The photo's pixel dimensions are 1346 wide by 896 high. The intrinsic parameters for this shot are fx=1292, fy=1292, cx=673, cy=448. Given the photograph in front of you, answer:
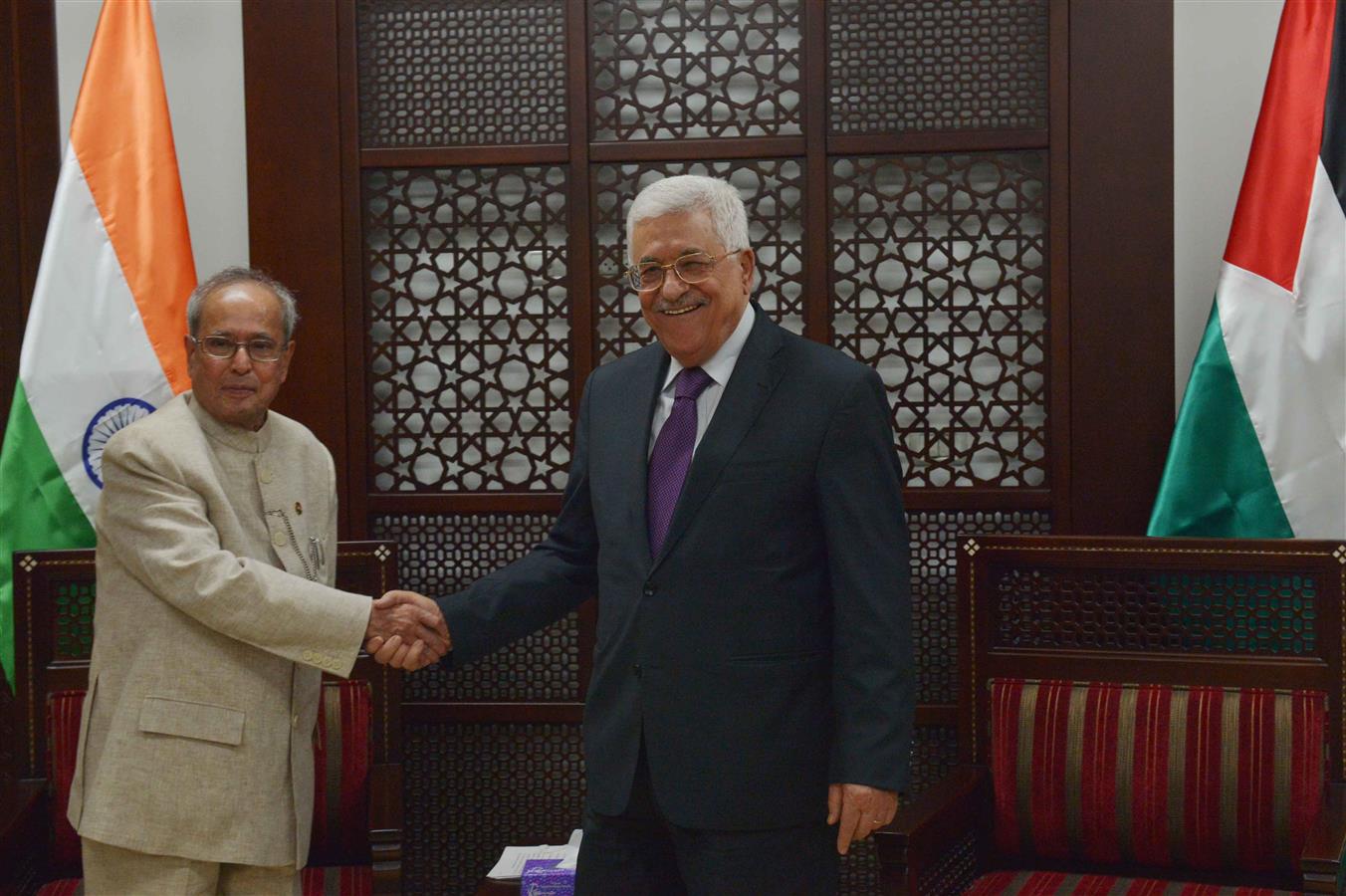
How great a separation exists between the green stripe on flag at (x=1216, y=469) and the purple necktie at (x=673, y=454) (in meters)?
1.20

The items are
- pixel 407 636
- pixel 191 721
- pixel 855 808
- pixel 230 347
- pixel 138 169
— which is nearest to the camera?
pixel 855 808

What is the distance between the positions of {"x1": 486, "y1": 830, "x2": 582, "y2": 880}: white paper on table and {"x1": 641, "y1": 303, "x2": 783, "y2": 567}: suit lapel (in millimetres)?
938

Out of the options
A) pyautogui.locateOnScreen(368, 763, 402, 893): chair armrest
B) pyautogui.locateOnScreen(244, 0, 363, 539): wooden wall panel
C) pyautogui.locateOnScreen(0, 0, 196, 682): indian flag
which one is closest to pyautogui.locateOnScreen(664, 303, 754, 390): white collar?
pyautogui.locateOnScreen(368, 763, 402, 893): chair armrest

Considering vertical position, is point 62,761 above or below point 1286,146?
below

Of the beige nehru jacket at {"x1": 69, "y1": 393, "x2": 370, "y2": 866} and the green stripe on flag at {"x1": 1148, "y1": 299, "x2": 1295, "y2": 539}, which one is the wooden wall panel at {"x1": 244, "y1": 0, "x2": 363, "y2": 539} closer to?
the beige nehru jacket at {"x1": 69, "y1": 393, "x2": 370, "y2": 866}

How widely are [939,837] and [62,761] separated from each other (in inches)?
68.2

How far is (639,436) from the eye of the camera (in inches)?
79.7

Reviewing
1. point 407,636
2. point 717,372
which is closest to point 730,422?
point 717,372

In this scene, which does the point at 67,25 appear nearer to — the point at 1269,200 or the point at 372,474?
the point at 372,474

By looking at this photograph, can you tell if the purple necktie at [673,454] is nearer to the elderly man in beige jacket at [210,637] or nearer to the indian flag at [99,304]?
the elderly man in beige jacket at [210,637]

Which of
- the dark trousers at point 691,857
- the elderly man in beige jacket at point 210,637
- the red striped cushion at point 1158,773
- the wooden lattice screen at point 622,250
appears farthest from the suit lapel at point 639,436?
the red striped cushion at point 1158,773

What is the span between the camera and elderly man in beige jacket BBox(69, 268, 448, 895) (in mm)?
1957

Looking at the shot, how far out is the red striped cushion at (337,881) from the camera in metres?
2.43

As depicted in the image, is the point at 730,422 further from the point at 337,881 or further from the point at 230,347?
the point at 337,881
